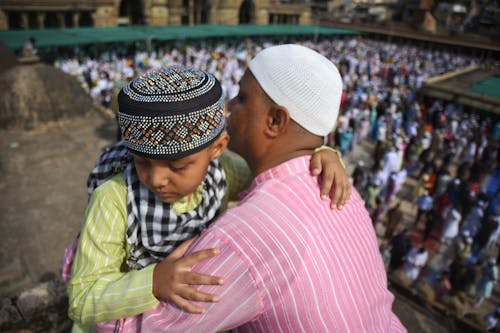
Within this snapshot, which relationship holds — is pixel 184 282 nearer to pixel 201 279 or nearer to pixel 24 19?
pixel 201 279

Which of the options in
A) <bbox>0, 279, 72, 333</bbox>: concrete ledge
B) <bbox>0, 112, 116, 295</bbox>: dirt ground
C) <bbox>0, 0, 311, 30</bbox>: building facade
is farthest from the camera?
<bbox>0, 0, 311, 30</bbox>: building facade

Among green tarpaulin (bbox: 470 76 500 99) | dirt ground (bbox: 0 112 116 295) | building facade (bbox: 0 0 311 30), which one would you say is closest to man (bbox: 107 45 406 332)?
dirt ground (bbox: 0 112 116 295)

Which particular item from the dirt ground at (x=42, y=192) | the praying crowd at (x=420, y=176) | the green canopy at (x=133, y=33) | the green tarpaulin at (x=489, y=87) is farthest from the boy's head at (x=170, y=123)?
the green tarpaulin at (x=489, y=87)

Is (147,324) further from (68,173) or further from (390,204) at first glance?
(390,204)

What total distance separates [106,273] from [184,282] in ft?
1.31

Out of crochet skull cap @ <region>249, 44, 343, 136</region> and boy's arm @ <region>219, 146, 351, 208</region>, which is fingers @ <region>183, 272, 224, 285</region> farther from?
crochet skull cap @ <region>249, 44, 343, 136</region>

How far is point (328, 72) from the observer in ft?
4.16

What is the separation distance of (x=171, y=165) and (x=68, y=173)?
22.9 ft

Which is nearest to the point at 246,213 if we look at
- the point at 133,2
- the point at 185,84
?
the point at 185,84

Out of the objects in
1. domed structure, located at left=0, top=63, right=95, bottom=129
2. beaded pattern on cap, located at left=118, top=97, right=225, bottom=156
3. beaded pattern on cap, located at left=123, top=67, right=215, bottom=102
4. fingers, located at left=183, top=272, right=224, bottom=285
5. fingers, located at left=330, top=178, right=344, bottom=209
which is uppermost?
beaded pattern on cap, located at left=123, top=67, right=215, bottom=102

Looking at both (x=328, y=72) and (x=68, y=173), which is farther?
(x=68, y=173)

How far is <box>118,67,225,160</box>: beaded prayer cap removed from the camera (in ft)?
3.47

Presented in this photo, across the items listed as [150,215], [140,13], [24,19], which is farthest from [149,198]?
[140,13]

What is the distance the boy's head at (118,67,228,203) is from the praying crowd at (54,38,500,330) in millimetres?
732
